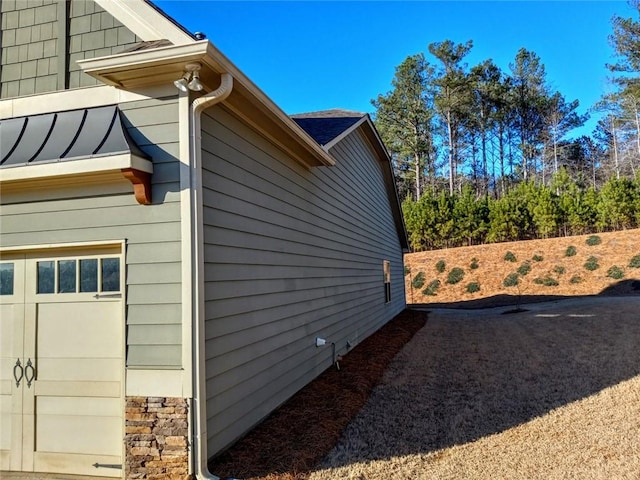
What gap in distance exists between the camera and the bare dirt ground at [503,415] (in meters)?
A: 3.65

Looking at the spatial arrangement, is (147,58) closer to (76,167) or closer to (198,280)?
(76,167)

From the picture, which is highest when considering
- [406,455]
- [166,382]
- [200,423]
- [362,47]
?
[362,47]

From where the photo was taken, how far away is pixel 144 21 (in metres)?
3.82

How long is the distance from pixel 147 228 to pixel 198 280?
0.63m

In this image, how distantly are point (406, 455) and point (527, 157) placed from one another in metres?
39.0

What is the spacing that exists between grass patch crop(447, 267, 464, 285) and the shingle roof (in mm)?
15994

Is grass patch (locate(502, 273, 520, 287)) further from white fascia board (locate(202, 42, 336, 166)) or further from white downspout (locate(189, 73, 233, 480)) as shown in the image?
white downspout (locate(189, 73, 233, 480))

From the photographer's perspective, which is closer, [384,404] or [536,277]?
[384,404]

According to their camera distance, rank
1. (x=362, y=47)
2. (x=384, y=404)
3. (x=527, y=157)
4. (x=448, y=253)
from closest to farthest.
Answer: (x=384, y=404)
(x=362, y=47)
(x=448, y=253)
(x=527, y=157)

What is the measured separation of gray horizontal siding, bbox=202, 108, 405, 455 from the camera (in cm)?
392

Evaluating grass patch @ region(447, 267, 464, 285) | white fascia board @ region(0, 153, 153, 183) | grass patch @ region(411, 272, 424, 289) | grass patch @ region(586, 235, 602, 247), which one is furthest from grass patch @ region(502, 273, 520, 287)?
white fascia board @ region(0, 153, 153, 183)

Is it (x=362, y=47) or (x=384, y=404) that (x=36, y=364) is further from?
(x=362, y=47)

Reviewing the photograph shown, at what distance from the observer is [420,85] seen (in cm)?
3406

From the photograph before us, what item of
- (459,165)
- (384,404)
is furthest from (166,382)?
(459,165)
